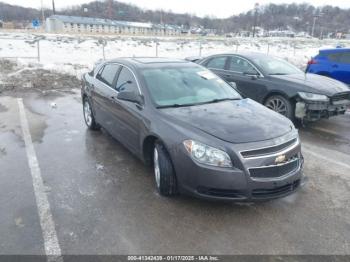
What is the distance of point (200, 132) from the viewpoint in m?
3.45

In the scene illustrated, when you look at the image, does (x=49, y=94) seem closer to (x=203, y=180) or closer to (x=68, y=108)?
(x=68, y=108)

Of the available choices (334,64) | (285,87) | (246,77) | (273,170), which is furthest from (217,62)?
(273,170)

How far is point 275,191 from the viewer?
11.1ft

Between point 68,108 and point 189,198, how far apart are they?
5.58 metres

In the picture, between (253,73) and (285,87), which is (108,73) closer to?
(253,73)

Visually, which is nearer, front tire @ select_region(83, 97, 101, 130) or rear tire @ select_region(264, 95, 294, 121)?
front tire @ select_region(83, 97, 101, 130)

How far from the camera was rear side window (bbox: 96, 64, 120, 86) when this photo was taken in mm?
5418

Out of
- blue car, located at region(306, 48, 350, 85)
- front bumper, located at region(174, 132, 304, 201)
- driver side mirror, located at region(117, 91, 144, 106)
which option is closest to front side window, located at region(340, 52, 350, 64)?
blue car, located at region(306, 48, 350, 85)

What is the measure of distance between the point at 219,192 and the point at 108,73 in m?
3.30

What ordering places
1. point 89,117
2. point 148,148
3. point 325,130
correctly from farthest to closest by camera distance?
point 325,130, point 89,117, point 148,148

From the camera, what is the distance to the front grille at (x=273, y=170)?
3272mm

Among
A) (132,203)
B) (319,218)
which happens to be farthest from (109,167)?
(319,218)

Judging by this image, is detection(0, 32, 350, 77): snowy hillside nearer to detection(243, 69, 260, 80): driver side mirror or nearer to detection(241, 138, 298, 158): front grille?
detection(243, 69, 260, 80): driver side mirror

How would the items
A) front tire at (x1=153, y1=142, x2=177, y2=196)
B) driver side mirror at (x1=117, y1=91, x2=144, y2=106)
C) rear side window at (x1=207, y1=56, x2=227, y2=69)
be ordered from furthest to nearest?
rear side window at (x1=207, y1=56, x2=227, y2=69) → driver side mirror at (x1=117, y1=91, x2=144, y2=106) → front tire at (x1=153, y1=142, x2=177, y2=196)
